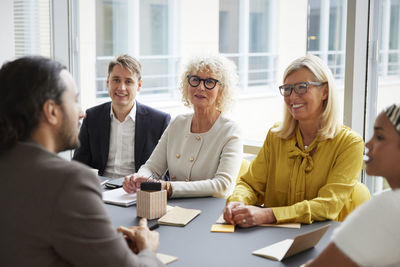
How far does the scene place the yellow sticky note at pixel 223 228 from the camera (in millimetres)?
2006

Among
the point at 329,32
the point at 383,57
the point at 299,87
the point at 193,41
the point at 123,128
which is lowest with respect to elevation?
the point at 123,128

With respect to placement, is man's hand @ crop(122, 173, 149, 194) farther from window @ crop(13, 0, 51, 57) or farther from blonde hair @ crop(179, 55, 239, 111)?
window @ crop(13, 0, 51, 57)

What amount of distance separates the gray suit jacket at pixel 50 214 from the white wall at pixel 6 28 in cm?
404

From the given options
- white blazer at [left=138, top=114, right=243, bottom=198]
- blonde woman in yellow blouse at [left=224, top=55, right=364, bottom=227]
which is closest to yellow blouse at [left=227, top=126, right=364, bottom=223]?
blonde woman in yellow blouse at [left=224, top=55, right=364, bottom=227]

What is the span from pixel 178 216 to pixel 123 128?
1.53 meters

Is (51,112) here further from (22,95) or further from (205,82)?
(205,82)

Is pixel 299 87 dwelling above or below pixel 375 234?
above

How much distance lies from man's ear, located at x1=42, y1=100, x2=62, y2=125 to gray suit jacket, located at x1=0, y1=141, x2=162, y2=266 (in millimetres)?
90

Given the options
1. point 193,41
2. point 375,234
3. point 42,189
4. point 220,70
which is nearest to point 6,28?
point 193,41

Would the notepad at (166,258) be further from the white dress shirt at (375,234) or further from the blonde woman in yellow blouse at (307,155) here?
the white dress shirt at (375,234)

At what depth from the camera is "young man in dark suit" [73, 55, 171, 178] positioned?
351 cm

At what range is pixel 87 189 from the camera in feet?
4.13

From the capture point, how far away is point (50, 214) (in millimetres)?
1220

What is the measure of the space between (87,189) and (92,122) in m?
2.45
